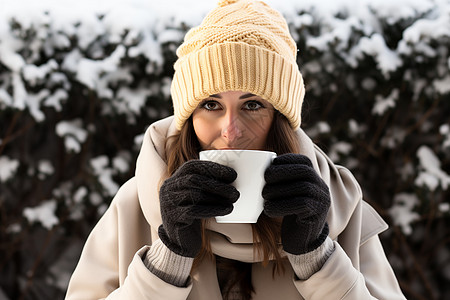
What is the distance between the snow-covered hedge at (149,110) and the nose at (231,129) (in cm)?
121

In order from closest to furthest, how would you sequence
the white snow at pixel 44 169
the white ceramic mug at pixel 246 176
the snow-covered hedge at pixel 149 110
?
1. the white ceramic mug at pixel 246 176
2. the snow-covered hedge at pixel 149 110
3. the white snow at pixel 44 169

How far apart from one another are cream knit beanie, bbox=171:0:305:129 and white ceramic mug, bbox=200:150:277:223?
8.1 inches

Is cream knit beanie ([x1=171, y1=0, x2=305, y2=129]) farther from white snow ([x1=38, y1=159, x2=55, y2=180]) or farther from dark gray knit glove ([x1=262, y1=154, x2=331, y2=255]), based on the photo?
white snow ([x1=38, y1=159, x2=55, y2=180])

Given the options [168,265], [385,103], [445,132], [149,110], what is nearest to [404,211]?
[445,132]

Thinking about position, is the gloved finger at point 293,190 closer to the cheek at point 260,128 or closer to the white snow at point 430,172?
the cheek at point 260,128

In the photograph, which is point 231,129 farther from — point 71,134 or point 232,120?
point 71,134

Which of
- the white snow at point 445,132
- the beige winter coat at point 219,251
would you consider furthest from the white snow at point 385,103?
the beige winter coat at point 219,251

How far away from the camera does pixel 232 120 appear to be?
1085 millimetres

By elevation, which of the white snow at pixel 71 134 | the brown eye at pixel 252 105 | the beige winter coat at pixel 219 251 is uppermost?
the brown eye at pixel 252 105

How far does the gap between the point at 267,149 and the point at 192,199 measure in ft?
0.95

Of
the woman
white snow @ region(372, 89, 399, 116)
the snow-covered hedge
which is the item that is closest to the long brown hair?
the woman

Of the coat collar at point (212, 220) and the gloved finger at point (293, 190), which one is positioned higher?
the gloved finger at point (293, 190)

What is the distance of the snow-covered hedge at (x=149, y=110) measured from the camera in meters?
2.24

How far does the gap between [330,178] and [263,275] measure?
1.07 ft
